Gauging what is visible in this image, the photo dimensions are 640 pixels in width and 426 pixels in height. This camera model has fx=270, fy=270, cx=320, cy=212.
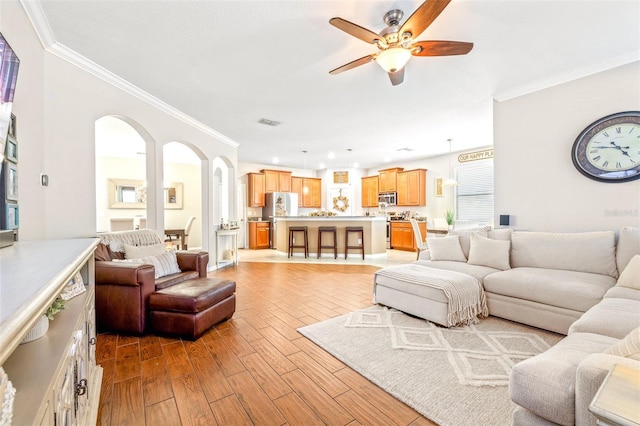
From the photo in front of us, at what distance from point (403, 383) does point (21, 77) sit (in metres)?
3.44

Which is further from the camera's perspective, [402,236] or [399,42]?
[402,236]

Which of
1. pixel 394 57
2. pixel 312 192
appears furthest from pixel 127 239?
pixel 312 192

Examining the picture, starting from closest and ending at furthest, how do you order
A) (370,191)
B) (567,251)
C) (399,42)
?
(399,42)
(567,251)
(370,191)

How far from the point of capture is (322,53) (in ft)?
8.58

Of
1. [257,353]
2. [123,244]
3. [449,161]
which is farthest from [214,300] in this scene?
[449,161]

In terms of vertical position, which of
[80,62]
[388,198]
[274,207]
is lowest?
[274,207]

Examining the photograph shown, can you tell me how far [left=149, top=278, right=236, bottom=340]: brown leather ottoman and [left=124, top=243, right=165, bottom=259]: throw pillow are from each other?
23.9 inches

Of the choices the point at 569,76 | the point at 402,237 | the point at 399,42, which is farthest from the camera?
the point at 402,237

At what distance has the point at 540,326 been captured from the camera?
2506mm

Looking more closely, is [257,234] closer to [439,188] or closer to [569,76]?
[439,188]

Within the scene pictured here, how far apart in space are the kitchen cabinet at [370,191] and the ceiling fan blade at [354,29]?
6981mm

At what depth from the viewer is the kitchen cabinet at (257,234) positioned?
8047 millimetres

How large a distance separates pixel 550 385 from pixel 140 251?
3467 millimetres

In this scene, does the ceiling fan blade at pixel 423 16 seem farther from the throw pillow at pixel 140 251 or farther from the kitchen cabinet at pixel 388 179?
the kitchen cabinet at pixel 388 179
